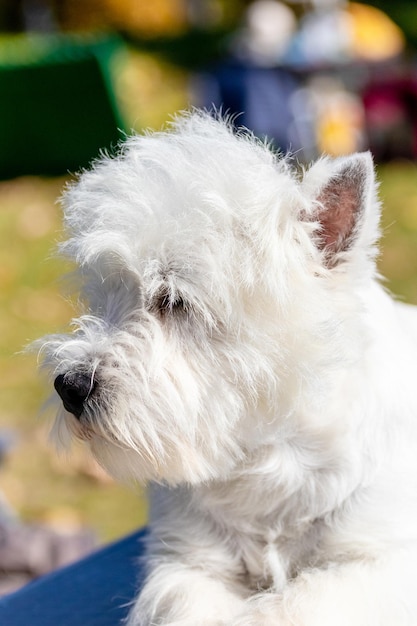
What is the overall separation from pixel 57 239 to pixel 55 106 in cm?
719

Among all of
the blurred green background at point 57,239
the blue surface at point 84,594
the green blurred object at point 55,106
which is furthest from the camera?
the green blurred object at point 55,106

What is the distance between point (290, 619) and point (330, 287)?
767mm

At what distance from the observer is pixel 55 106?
31.7 feet

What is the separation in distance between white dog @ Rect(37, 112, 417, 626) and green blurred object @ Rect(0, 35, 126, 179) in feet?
23.5

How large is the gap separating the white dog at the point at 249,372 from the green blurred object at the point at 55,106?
7150 millimetres

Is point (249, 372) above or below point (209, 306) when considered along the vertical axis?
below

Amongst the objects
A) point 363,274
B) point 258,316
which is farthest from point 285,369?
point 363,274

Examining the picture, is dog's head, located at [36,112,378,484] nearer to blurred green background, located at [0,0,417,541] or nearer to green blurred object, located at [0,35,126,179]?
blurred green background, located at [0,0,417,541]

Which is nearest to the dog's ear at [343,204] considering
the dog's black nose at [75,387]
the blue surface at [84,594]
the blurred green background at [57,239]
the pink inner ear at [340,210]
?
the pink inner ear at [340,210]

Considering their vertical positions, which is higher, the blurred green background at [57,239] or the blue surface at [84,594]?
the blue surface at [84,594]

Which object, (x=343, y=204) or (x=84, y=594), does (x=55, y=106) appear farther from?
(x=343, y=204)

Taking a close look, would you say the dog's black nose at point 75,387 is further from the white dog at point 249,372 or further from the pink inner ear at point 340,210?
the pink inner ear at point 340,210

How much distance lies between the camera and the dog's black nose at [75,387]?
7.30ft

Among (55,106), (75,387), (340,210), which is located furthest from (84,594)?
(55,106)
